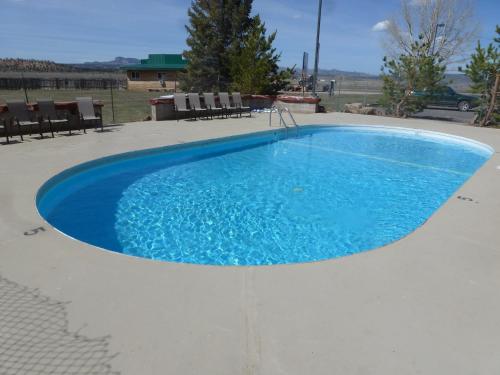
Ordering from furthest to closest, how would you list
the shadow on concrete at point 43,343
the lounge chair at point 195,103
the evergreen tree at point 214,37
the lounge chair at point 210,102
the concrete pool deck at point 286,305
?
1. the evergreen tree at point 214,37
2. the lounge chair at point 210,102
3. the lounge chair at point 195,103
4. the concrete pool deck at point 286,305
5. the shadow on concrete at point 43,343

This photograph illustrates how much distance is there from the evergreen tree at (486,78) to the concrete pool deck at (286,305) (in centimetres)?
1305

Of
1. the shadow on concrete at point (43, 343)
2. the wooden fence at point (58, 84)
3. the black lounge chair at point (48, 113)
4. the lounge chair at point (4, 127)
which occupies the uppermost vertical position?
the wooden fence at point (58, 84)

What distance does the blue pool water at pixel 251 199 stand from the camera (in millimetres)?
5449

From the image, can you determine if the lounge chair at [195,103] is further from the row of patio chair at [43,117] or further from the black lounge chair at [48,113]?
the black lounge chair at [48,113]

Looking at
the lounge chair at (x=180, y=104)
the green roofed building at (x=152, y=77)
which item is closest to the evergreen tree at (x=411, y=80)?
the lounge chair at (x=180, y=104)

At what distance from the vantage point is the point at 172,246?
5.30m

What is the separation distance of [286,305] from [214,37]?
76.8 ft

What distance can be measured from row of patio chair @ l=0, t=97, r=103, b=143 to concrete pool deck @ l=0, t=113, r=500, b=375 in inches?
231

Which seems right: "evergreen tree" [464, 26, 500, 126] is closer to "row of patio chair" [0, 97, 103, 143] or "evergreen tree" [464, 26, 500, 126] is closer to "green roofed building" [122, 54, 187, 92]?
"row of patio chair" [0, 97, 103, 143]

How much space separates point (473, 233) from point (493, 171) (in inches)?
169

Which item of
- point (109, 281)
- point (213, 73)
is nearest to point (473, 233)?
Result: point (109, 281)

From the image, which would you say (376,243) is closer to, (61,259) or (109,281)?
(109,281)

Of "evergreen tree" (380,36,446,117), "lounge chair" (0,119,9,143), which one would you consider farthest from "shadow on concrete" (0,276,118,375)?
"evergreen tree" (380,36,446,117)

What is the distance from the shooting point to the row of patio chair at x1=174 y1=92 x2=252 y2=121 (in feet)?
45.5
